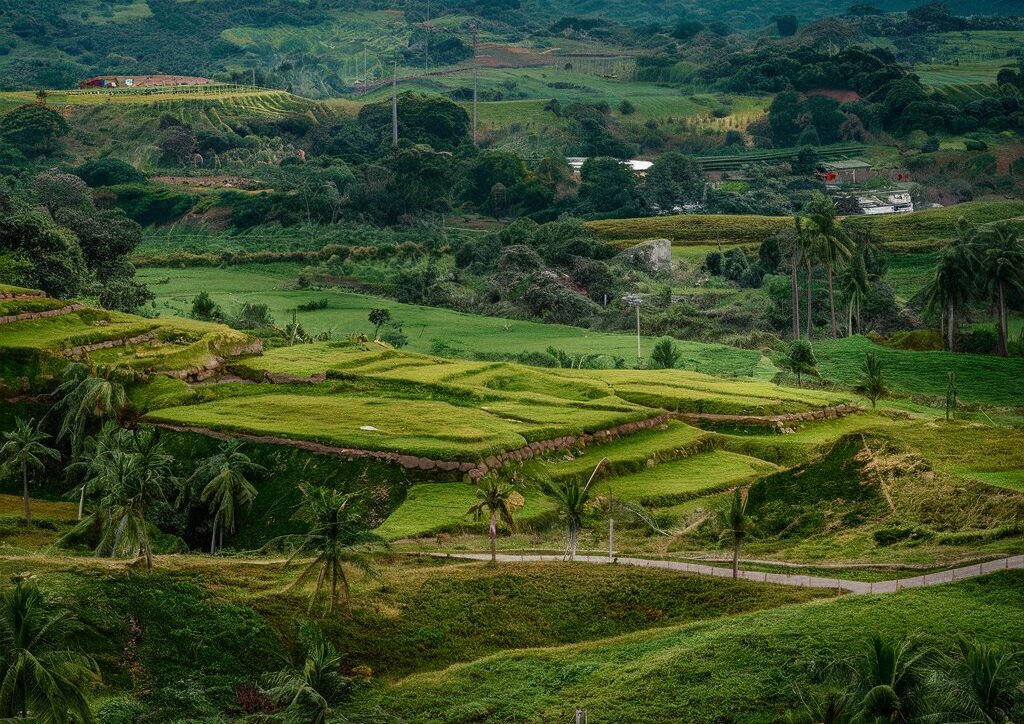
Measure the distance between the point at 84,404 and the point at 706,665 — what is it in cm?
3689

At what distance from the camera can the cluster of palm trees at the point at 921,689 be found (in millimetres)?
31828

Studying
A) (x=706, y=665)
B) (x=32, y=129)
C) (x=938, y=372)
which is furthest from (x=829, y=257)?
(x=32, y=129)

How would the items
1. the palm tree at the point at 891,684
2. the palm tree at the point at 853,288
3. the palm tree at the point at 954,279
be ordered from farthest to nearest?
1. the palm tree at the point at 853,288
2. the palm tree at the point at 954,279
3. the palm tree at the point at 891,684

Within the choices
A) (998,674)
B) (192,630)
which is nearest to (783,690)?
(998,674)

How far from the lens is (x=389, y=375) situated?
76.2m

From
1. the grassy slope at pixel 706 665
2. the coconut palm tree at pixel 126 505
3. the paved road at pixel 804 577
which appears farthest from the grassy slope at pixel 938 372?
the coconut palm tree at pixel 126 505

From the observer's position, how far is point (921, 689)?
109 feet

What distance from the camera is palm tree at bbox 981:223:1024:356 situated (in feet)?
306

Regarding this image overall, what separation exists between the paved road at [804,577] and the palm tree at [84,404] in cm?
2290

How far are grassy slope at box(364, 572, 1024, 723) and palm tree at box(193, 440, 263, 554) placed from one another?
18780 millimetres

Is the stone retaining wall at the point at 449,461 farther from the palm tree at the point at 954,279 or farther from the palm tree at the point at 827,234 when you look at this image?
the palm tree at the point at 827,234

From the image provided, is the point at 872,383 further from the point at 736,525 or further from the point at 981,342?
the point at 736,525

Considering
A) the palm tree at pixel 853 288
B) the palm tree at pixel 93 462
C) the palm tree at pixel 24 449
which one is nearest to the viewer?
the palm tree at pixel 93 462

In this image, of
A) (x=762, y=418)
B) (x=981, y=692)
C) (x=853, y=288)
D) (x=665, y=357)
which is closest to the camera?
(x=981, y=692)
